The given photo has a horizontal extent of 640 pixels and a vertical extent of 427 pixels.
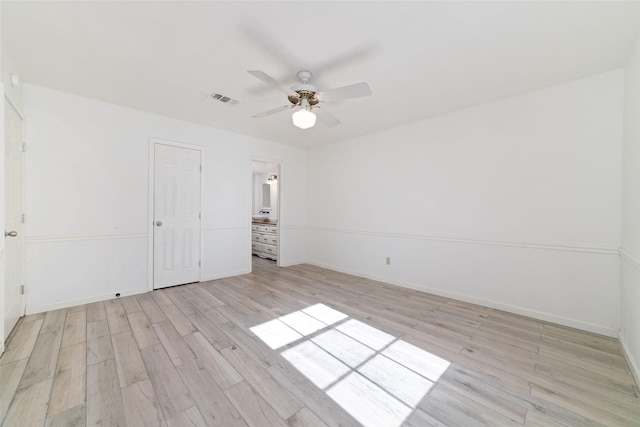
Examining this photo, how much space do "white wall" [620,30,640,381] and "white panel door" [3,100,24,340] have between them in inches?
206

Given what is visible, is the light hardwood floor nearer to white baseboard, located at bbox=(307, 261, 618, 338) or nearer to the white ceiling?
white baseboard, located at bbox=(307, 261, 618, 338)

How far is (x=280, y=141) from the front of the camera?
5020 mm

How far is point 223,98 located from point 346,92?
174 centimetres

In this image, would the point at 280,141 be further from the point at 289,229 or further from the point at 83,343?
the point at 83,343

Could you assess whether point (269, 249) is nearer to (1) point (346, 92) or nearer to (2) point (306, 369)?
(2) point (306, 369)

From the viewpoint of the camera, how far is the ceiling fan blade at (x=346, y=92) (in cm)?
202

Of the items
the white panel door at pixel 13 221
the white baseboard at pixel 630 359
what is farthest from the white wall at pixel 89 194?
the white baseboard at pixel 630 359

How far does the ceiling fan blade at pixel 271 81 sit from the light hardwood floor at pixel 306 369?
88.4 inches

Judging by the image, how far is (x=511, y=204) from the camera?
2.97m

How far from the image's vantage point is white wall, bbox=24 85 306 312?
2.87 metres

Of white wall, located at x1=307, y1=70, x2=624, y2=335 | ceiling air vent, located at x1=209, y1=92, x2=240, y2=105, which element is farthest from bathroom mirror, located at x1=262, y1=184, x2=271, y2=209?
Answer: ceiling air vent, located at x1=209, y1=92, x2=240, y2=105

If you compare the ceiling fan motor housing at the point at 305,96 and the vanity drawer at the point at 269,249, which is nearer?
the ceiling fan motor housing at the point at 305,96

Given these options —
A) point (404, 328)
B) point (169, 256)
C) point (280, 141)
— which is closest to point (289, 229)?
point (280, 141)

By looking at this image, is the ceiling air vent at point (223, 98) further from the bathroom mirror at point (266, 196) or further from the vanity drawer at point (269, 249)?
the bathroom mirror at point (266, 196)
